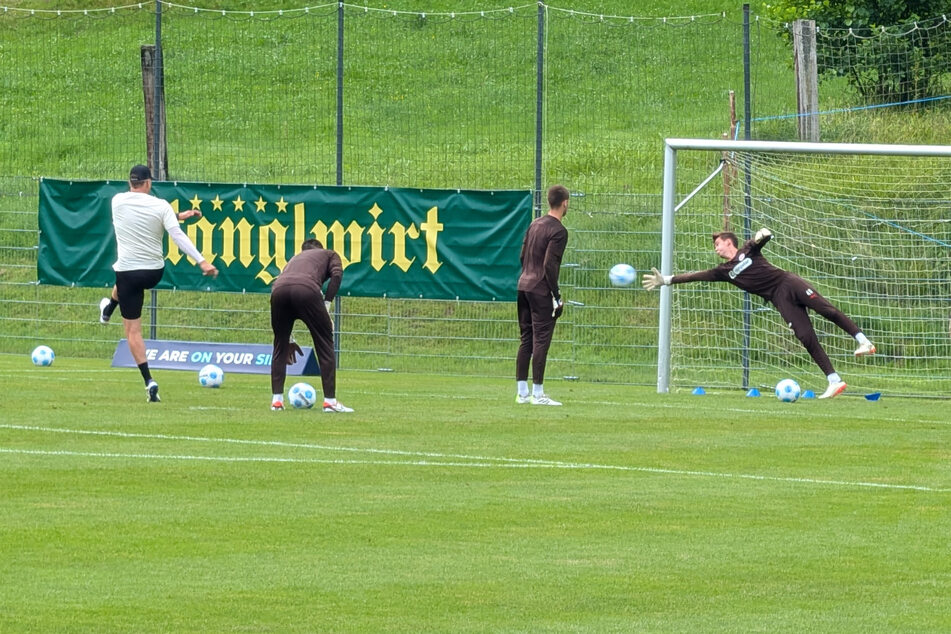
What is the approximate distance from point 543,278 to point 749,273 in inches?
102

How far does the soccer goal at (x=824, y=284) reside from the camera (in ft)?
66.8

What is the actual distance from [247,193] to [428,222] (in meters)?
2.51

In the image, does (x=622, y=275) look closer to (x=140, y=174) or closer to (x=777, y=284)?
(x=777, y=284)

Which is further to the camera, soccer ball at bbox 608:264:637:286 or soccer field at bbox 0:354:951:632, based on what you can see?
soccer ball at bbox 608:264:637:286

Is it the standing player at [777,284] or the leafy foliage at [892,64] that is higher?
the leafy foliage at [892,64]

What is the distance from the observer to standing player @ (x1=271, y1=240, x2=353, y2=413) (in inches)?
609

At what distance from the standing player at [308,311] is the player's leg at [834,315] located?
517cm

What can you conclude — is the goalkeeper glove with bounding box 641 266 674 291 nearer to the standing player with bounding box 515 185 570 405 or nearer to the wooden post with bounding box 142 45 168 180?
the standing player with bounding box 515 185 570 405

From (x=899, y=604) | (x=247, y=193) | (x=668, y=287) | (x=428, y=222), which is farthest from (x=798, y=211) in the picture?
(x=899, y=604)

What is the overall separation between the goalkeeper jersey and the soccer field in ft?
7.38

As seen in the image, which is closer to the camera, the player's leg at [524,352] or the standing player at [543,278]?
the standing player at [543,278]

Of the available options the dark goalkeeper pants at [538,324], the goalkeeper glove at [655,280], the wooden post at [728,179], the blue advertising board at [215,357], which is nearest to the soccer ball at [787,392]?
the goalkeeper glove at [655,280]

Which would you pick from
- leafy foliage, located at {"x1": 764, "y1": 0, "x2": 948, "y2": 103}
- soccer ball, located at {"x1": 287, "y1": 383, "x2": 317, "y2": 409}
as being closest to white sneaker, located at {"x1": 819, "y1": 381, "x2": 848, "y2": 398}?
leafy foliage, located at {"x1": 764, "y1": 0, "x2": 948, "y2": 103}

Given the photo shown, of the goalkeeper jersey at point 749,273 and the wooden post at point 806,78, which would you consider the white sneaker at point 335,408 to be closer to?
the goalkeeper jersey at point 749,273
